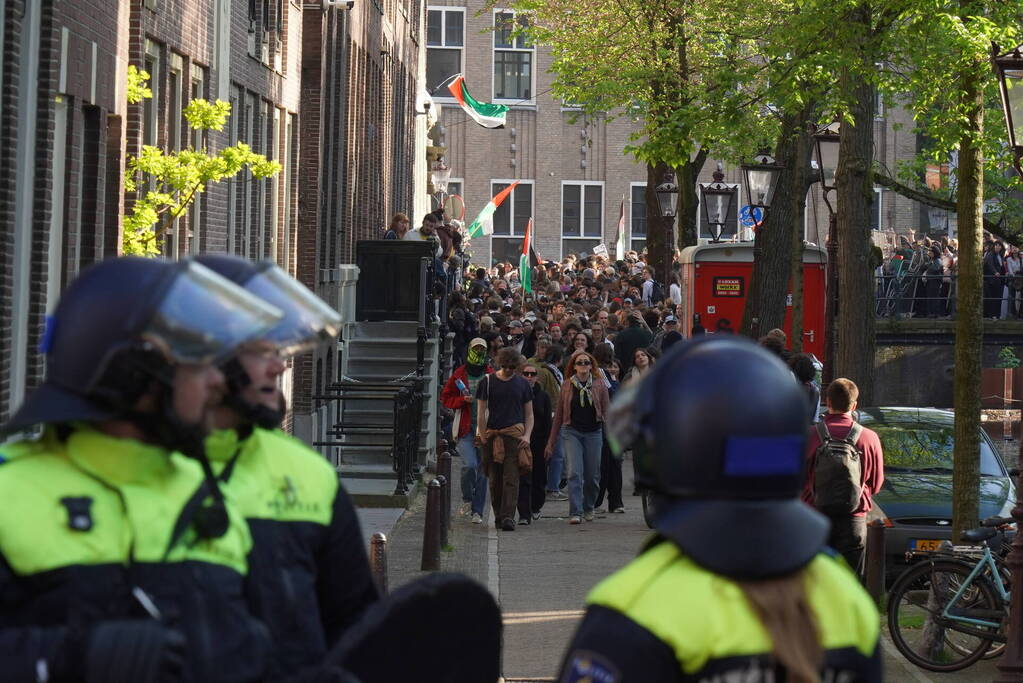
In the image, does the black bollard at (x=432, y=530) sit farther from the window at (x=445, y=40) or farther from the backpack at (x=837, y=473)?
the window at (x=445, y=40)

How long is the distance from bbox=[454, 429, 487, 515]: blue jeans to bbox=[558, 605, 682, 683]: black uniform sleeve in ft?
51.3

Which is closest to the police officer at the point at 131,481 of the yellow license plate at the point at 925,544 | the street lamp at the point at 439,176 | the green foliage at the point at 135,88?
the green foliage at the point at 135,88

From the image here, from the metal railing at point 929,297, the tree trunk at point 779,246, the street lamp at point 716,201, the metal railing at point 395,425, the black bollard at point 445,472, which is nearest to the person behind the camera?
the black bollard at point 445,472

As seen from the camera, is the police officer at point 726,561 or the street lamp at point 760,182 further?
the street lamp at point 760,182

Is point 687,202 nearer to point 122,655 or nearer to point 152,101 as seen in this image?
point 152,101

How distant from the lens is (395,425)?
19516mm

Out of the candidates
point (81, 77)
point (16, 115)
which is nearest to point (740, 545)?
point (16, 115)

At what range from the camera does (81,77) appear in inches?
477

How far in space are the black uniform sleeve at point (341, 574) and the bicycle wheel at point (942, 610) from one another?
811 centimetres

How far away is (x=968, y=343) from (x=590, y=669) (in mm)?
10899

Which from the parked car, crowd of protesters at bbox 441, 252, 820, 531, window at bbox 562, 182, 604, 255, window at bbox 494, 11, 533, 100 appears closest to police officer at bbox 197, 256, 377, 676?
the parked car

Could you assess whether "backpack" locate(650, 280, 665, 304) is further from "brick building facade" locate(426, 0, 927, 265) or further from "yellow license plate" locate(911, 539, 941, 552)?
"brick building facade" locate(426, 0, 927, 265)

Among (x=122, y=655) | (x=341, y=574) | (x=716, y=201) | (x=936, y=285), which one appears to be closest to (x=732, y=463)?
(x=122, y=655)

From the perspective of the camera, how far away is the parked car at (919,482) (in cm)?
1436
